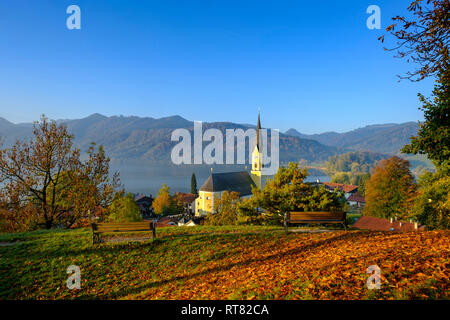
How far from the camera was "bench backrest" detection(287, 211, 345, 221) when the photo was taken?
9.93 metres

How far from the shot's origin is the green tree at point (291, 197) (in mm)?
14789

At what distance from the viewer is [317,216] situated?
9.95 meters

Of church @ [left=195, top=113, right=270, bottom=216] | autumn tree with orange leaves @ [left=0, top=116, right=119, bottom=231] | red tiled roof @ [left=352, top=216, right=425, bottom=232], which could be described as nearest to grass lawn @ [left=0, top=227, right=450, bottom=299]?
autumn tree with orange leaves @ [left=0, top=116, right=119, bottom=231]

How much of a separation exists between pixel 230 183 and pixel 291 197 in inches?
1793

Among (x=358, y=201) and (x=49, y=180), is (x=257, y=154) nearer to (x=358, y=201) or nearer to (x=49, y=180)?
(x=358, y=201)

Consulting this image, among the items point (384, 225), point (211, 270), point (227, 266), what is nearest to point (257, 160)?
point (384, 225)

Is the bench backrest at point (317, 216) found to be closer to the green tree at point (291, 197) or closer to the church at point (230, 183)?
the green tree at point (291, 197)

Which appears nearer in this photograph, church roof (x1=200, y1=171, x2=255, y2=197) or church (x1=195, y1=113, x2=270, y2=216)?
church (x1=195, y1=113, x2=270, y2=216)

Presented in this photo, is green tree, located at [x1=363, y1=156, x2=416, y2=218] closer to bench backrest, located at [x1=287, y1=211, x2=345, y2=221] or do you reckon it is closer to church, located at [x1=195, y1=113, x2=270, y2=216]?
A: bench backrest, located at [x1=287, y1=211, x2=345, y2=221]

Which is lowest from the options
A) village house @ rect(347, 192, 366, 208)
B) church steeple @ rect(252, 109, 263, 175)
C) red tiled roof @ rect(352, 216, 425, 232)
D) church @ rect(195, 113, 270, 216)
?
village house @ rect(347, 192, 366, 208)

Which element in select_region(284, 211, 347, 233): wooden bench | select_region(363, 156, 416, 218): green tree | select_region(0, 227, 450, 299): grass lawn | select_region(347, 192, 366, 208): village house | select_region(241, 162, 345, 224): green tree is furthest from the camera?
select_region(347, 192, 366, 208): village house

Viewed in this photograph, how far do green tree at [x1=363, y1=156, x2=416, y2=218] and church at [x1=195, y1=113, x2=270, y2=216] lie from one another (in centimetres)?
2636
